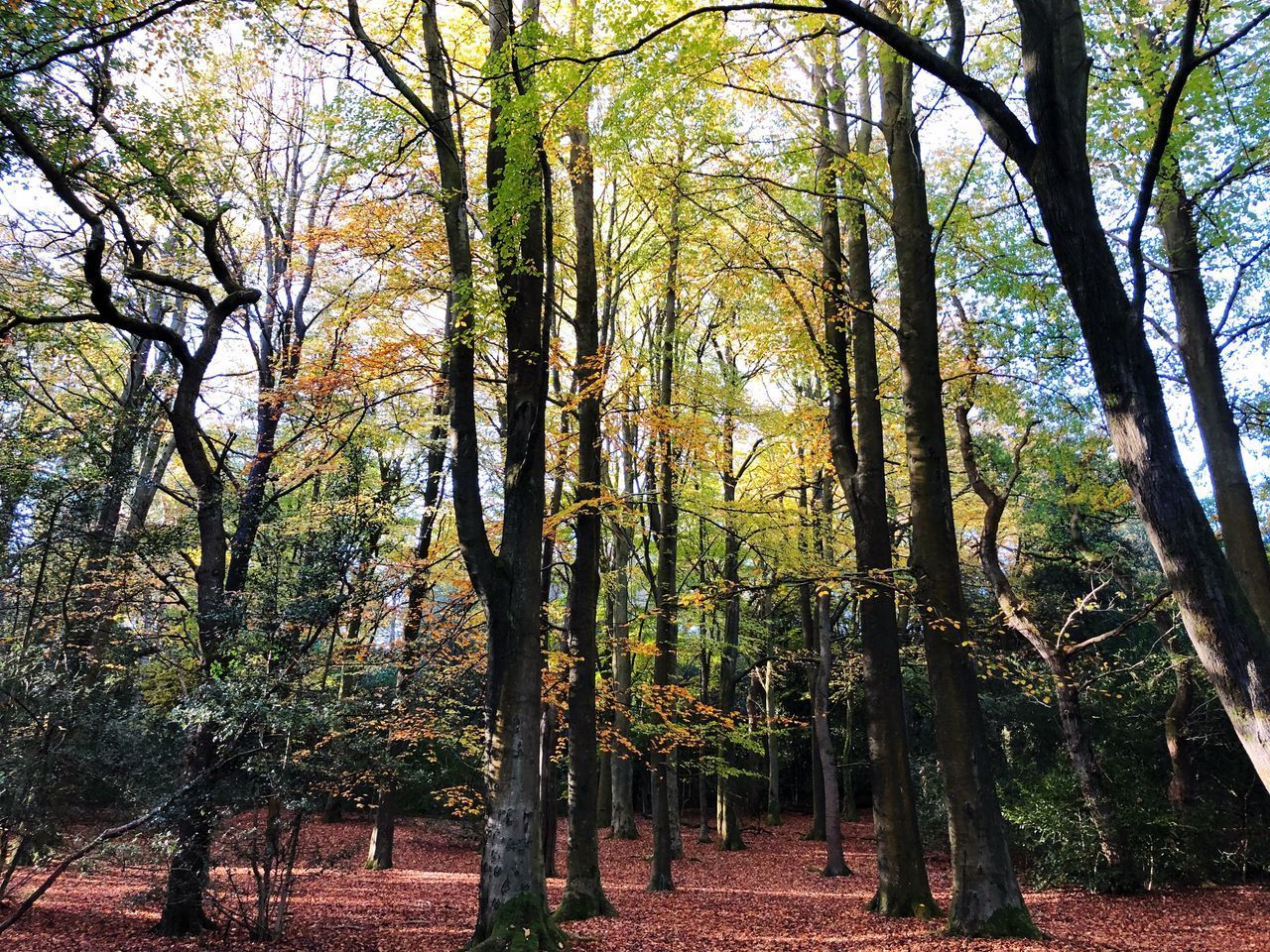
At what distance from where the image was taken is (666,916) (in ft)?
28.6

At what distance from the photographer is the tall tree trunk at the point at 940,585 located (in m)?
6.02

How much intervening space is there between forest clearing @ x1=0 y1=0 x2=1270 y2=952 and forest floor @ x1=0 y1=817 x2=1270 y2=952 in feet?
0.40

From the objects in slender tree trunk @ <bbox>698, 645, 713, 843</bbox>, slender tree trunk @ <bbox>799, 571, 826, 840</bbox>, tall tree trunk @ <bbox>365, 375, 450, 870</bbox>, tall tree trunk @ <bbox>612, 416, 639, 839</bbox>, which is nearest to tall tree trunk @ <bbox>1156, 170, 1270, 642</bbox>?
tall tree trunk @ <bbox>612, 416, 639, 839</bbox>

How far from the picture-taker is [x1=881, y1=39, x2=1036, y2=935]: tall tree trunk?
6.02 m

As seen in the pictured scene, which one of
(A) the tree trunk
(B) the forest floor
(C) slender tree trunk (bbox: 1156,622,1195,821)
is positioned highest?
(A) the tree trunk

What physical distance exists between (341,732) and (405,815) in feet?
49.1

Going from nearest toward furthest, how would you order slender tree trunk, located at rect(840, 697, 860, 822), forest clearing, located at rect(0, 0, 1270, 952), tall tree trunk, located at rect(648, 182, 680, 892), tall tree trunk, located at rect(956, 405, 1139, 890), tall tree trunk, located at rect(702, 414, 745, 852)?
forest clearing, located at rect(0, 0, 1270, 952) → tall tree trunk, located at rect(956, 405, 1139, 890) → tall tree trunk, located at rect(648, 182, 680, 892) → tall tree trunk, located at rect(702, 414, 745, 852) → slender tree trunk, located at rect(840, 697, 860, 822)

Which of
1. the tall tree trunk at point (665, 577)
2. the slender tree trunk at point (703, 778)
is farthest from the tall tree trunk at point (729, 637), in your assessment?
the tall tree trunk at point (665, 577)

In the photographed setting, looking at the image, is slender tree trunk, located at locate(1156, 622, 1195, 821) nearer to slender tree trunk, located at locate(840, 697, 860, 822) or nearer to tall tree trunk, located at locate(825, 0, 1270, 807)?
tall tree trunk, located at locate(825, 0, 1270, 807)

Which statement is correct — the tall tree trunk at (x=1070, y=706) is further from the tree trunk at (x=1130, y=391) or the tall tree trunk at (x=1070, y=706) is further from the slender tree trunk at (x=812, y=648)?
the tree trunk at (x=1130, y=391)

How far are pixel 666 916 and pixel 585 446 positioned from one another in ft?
18.9

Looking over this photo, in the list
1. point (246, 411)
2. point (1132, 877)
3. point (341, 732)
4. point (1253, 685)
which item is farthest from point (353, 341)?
point (1132, 877)

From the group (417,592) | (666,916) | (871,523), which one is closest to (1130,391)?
(871,523)

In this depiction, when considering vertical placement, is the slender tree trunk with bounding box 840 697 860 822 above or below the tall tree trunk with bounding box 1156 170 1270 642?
below
